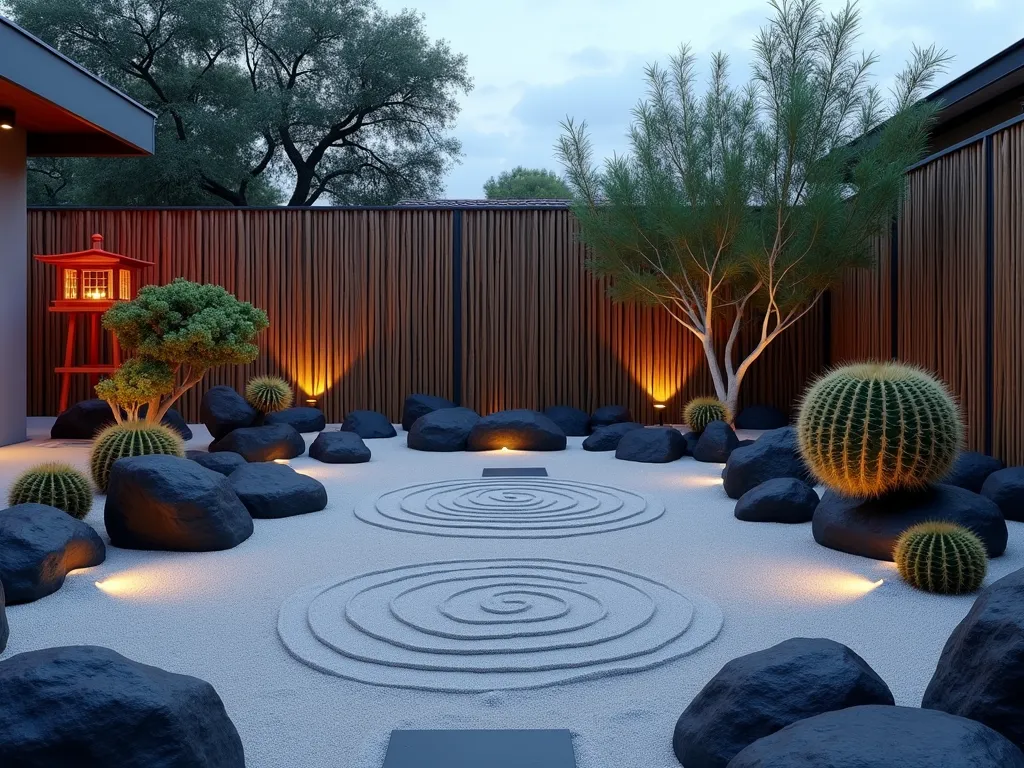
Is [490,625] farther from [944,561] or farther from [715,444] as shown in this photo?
[715,444]

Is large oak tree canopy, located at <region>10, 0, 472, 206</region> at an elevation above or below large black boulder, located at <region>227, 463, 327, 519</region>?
above

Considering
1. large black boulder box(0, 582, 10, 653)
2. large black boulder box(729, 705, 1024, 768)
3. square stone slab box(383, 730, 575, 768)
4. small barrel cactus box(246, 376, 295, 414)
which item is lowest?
square stone slab box(383, 730, 575, 768)

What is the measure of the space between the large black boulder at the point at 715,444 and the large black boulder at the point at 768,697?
5.18m

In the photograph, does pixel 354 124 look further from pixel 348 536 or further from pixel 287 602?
pixel 287 602

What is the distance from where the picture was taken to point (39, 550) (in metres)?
3.43

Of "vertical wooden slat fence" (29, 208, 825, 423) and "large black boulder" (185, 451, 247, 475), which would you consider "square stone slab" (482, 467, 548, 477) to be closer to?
"large black boulder" (185, 451, 247, 475)

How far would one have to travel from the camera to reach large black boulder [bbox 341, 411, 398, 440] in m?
8.80

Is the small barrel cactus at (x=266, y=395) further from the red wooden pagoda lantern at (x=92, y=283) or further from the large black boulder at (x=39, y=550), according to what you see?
the large black boulder at (x=39, y=550)

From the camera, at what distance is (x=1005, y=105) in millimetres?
9898

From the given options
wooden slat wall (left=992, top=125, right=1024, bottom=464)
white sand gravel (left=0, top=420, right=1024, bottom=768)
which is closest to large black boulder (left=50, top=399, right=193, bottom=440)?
white sand gravel (left=0, top=420, right=1024, bottom=768)

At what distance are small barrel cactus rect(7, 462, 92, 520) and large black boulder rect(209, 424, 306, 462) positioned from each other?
241 cm

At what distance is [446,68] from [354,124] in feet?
6.94

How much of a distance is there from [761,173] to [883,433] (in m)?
4.28

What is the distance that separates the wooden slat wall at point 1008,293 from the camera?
5.66 metres
